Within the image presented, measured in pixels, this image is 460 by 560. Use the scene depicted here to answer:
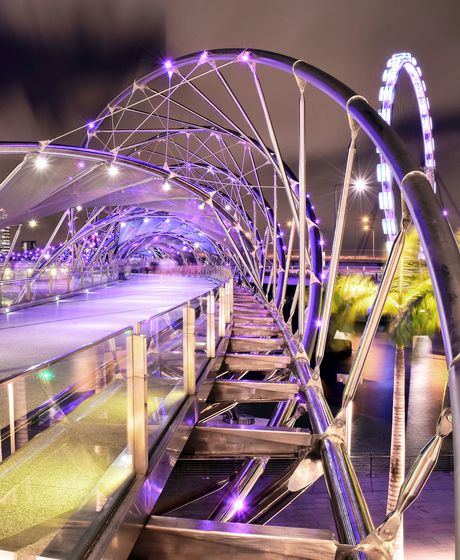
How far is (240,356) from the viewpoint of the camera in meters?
11.2

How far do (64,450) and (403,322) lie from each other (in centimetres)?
1335

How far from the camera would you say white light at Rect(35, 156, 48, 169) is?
21430 mm

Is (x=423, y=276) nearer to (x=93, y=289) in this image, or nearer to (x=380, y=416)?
(x=380, y=416)

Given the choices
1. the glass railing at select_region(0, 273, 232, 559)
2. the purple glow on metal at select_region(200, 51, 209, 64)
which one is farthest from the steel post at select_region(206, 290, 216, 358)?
the purple glow on metal at select_region(200, 51, 209, 64)

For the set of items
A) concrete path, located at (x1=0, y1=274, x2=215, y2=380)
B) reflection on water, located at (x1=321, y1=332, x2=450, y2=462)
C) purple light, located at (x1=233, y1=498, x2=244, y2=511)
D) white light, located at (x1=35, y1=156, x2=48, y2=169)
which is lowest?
reflection on water, located at (x1=321, y1=332, x2=450, y2=462)

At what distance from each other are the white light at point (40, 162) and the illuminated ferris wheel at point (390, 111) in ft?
47.2

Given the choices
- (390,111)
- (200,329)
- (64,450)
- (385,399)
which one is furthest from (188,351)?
(385,399)

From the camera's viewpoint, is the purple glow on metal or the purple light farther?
the purple glow on metal

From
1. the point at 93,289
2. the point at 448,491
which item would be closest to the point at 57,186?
the point at 93,289

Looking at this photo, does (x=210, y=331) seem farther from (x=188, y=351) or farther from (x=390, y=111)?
(x=390, y=111)

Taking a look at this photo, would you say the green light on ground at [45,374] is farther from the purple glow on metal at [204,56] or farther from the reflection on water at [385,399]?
the reflection on water at [385,399]

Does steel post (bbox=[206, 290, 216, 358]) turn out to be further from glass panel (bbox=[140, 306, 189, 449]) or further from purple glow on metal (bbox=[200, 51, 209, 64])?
purple glow on metal (bbox=[200, 51, 209, 64])

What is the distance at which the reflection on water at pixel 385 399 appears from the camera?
94.3 feet

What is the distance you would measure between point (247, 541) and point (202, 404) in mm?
4367
